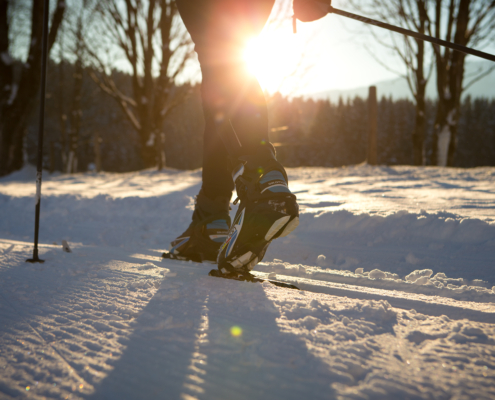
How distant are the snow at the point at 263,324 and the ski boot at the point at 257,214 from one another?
8cm

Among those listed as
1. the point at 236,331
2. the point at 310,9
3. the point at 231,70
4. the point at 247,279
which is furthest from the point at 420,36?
the point at 236,331

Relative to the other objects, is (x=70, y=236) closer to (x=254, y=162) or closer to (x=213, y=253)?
(x=213, y=253)

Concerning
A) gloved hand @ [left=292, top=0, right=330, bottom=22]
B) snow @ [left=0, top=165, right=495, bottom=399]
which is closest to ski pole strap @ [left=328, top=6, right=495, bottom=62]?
gloved hand @ [left=292, top=0, right=330, bottom=22]

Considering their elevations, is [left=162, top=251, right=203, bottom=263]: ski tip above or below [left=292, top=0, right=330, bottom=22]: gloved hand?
below

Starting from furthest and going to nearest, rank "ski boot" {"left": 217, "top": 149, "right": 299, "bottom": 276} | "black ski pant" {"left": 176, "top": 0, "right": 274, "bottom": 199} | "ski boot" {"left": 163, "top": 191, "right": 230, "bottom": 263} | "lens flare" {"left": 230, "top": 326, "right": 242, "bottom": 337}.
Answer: "ski boot" {"left": 163, "top": 191, "right": 230, "bottom": 263} → "black ski pant" {"left": 176, "top": 0, "right": 274, "bottom": 199} → "ski boot" {"left": 217, "top": 149, "right": 299, "bottom": 276} → "lens flare" {"left": 230, "top": 326, "right": 242, "bottom": 337}

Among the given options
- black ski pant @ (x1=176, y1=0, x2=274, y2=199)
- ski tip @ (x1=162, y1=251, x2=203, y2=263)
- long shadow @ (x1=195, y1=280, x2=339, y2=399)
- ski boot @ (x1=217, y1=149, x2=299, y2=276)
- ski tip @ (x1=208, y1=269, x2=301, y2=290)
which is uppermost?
black ski pant @ (x1=176, y1=0, x2=274, y2=199)

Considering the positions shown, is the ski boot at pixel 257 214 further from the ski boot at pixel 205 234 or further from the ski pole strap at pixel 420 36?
the ski pole strap at pixel 420 36

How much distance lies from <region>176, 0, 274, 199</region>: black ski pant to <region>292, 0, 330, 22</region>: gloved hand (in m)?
0.13

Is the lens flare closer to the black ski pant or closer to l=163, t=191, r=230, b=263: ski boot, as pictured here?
the black ski pant

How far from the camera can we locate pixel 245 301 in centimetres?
80

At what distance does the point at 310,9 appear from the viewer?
1.14m

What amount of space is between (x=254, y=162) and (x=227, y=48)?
387mm

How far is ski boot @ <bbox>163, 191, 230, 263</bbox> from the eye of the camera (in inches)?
51.8

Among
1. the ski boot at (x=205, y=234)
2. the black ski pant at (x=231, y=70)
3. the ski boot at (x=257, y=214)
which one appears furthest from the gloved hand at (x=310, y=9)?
the ski boot at (x=205, y=234)
